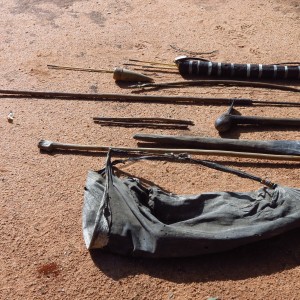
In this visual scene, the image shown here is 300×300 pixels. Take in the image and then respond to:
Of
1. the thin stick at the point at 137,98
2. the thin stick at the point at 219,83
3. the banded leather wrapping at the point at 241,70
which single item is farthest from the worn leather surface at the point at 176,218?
the banded leather wrapping at the point at 241,70

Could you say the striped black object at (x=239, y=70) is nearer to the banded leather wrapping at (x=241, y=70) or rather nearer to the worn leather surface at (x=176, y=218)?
the banded leather wrapping at (x=241, y=70)

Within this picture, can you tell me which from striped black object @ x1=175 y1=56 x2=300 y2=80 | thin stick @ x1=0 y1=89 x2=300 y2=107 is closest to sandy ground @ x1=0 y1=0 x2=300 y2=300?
thin stick @ x1=0 y1=89 x2=300 y2=107

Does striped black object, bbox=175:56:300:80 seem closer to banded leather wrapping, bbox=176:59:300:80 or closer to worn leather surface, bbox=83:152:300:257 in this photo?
banded leather wrapping, bbox=176:59:300:80

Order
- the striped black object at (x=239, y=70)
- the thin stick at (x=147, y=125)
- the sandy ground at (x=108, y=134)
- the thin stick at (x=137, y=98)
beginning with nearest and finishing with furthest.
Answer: the sandy ground at (x=108, y=134) < the thin stick at (x=147, y=125) < the thin stick at (x=137, y=98) < the striped black object at (x=239, y=70)

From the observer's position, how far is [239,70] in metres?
5.79

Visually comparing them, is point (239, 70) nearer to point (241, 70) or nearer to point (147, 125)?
point (241, 70)

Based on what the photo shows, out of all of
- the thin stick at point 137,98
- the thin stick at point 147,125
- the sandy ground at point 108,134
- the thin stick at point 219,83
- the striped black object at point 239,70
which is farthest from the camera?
the striped black object at point 239,70

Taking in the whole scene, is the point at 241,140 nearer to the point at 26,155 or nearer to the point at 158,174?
the point at 158,174

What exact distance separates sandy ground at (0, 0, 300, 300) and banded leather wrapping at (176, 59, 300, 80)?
0.77 ft

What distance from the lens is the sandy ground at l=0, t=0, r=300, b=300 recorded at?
3662 millimetres

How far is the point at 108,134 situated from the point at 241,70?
1.81 metres

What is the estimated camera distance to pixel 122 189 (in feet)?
13.4

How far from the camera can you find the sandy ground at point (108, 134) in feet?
12.0

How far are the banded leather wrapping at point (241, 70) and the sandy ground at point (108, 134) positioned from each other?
23 centimetres
